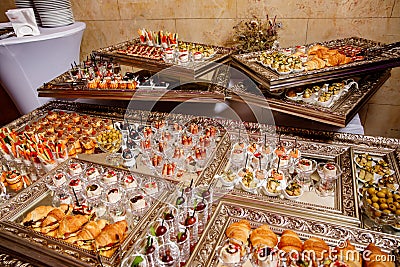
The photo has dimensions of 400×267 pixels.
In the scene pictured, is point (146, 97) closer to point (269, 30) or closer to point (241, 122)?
point (241, 122)

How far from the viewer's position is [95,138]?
2.29m

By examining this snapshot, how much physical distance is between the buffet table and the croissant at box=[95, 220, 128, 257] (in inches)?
0.5

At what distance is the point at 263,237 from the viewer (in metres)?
1.42

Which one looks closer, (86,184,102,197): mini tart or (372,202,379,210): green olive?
(372,202,379,210): green olive

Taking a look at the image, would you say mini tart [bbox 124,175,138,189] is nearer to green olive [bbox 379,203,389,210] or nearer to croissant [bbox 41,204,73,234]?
croissant [bbox 41,204,73,234]

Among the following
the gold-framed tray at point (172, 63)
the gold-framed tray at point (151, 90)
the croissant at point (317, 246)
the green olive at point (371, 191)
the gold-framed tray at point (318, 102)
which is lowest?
the croissant at point (317, 246)

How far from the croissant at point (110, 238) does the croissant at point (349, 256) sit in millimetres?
975

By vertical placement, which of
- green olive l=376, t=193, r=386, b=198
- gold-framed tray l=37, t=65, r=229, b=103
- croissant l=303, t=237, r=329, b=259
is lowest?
croissant l=303, t=237, r=329, b=259

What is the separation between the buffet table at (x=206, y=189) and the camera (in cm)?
142

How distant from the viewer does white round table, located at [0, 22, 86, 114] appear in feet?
9.53

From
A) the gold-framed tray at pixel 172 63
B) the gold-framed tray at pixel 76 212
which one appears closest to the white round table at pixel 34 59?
the gold-framed tray at pixel 172 63

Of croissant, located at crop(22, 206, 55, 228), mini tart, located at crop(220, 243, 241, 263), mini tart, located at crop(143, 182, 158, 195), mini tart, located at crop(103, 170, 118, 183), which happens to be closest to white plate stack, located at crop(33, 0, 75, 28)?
mini tart, located at crop(103, 170, 118, 183)

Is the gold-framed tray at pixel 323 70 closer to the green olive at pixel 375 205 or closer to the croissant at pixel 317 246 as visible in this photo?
the green olive at pixel 375 205

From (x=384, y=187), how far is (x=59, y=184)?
1.81 metres
